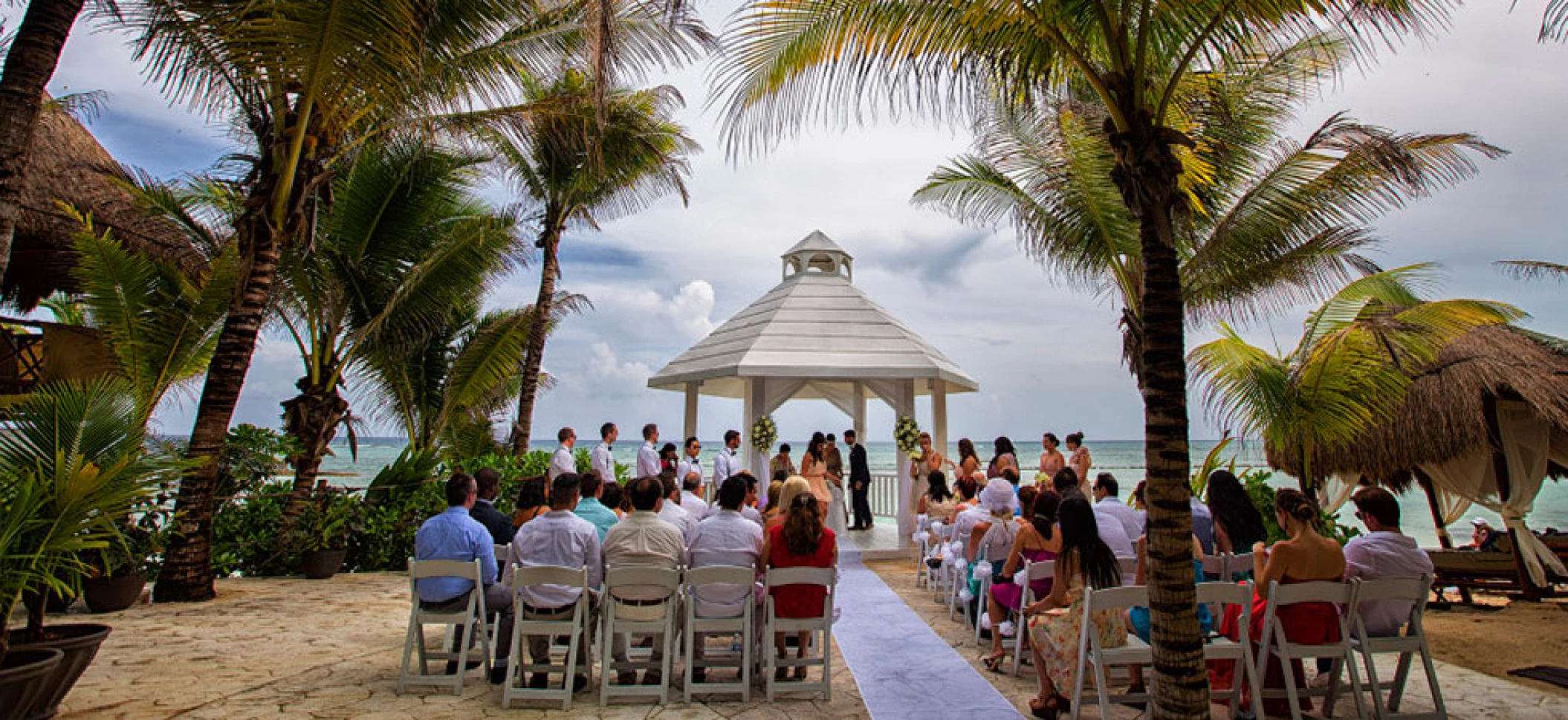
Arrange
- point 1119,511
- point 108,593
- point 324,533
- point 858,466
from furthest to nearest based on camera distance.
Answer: point 858,466 < point 324,533 < point 108,593 < point 1119,511

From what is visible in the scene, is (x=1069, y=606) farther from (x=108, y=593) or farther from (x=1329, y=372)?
(x=108, y=593)

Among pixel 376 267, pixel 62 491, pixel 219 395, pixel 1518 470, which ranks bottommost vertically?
pixel 62 491

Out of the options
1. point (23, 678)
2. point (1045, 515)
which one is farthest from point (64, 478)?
point (1045, 515)

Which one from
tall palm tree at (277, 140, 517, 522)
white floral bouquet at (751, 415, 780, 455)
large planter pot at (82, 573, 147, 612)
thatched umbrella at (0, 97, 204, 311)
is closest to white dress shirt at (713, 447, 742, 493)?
white floral bouquet at (751, 415, 780, 455)

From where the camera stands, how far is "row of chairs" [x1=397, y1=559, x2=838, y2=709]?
4.57 m

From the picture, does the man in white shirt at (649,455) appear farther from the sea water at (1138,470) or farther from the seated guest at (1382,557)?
the seated guest at (1382,557)

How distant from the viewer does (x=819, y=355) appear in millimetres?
12477

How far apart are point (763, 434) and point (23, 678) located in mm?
9647

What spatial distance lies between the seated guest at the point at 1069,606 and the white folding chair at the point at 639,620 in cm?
222

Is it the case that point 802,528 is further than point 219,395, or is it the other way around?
point 219,395

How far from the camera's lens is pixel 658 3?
4980 mm

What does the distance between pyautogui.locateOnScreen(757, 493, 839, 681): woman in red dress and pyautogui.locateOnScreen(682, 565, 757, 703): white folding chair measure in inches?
7.8

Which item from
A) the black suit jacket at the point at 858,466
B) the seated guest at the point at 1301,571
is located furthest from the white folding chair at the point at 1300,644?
the black suit jacket at the point at 858,466

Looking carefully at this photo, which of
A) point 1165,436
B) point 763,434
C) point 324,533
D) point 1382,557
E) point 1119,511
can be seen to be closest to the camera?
point 1165,436
